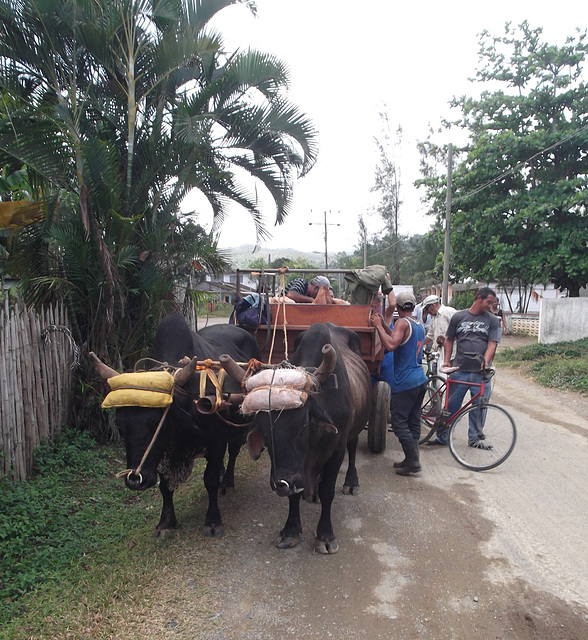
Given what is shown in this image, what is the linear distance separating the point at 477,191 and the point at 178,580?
1647cm

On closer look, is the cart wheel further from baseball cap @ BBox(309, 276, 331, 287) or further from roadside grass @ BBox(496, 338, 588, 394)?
roadside grass @ BBox(496, 338, 588, 394)

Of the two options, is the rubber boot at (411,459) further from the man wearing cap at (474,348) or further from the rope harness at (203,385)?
the rope harness at (203,385)

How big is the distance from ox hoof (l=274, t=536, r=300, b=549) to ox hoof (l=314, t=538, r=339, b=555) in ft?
0.57

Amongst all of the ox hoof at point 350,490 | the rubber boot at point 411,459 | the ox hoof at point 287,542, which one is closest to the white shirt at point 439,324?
the rubber boot at point 411,459

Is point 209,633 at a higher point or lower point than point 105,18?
lower

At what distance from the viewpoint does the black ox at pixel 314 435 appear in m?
3.61

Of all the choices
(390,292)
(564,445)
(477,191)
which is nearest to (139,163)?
(390,292)

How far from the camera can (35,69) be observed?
6.50m

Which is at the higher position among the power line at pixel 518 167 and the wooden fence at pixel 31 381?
the power line at pixel 518 167

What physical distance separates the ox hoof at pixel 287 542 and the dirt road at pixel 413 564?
0.05m

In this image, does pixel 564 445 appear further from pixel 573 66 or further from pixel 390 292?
pixel 573 66

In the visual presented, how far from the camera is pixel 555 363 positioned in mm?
12906

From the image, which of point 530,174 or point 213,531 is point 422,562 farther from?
point 530,174

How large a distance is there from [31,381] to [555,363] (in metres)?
11.7
